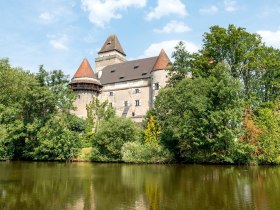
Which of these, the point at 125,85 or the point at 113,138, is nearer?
the point at 113,138

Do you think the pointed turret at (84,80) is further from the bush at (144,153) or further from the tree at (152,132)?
the bush at (144,153)

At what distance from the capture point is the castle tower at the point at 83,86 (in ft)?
159

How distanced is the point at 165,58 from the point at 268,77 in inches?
642

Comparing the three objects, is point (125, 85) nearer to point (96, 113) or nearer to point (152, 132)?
point (96, 113)

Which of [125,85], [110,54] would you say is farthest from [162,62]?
[110,54]

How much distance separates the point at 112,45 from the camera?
61.7 metres

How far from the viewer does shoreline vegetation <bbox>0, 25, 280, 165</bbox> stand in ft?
91.1

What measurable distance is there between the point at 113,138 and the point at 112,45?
3274 centimetres

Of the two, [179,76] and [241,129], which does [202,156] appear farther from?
[179,76]

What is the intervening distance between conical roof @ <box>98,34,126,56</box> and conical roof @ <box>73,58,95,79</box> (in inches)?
428

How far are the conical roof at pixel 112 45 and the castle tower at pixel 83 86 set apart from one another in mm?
11285

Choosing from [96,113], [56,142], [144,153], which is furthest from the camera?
[96,113]

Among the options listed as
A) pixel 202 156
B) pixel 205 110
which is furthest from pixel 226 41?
pixel 202 156

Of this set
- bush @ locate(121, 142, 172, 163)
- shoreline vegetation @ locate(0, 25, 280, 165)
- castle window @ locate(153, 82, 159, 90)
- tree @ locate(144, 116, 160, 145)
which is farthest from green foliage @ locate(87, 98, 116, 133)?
bush @ locate(121, 142, 172, 163)
